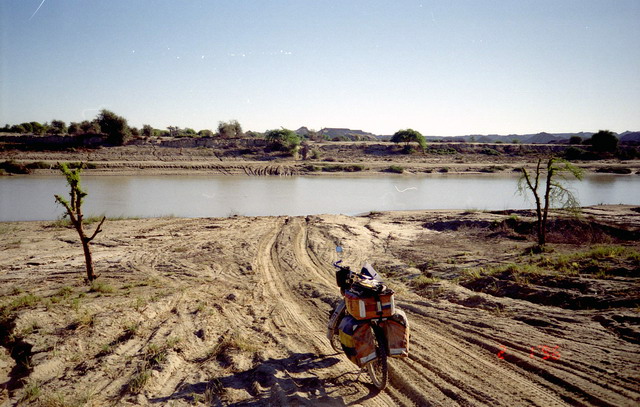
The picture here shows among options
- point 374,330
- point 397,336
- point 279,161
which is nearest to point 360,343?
point 374,330

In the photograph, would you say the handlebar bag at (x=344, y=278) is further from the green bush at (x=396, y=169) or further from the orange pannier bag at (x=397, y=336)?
the green bush at (x=396, y=169)

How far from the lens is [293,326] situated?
6.49 meters

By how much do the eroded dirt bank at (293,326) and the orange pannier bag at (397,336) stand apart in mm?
501

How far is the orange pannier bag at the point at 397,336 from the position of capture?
4.49 metres

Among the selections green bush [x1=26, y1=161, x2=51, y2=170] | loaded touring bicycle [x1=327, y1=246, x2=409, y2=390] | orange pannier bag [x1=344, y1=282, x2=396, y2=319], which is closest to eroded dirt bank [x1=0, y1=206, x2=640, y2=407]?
loaded touring bicycle [x1=327, y1=246, x2=409, y2=390]

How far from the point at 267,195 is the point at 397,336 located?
2500 centimetres

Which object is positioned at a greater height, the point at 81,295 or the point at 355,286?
the point at 355,286

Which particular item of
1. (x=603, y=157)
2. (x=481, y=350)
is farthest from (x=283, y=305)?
(x=603, y=157)

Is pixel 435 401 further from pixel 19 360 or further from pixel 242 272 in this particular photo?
pixel 242 272

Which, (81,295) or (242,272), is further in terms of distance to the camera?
(242,272)

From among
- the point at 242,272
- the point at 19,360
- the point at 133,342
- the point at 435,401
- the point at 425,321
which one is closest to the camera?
the point at 435,401

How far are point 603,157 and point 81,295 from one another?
71.7 m

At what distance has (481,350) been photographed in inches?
211

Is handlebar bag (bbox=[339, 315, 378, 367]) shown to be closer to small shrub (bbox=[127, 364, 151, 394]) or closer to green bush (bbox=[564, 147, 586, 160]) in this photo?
small shrub (bbox=[127, 364, 151, 394])
